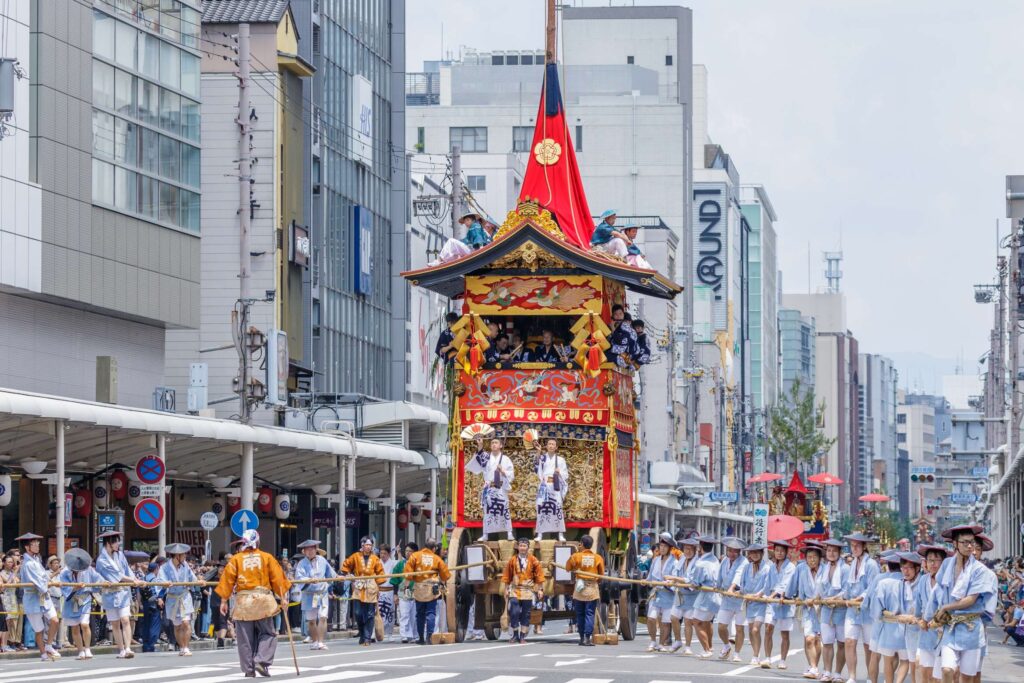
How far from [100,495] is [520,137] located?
81267mm

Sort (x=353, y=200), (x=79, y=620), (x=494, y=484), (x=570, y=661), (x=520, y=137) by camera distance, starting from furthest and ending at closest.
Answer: (x=520, y=137)
(x=353, y=200)
(x=494, y=484)
(x=79, y=620)
(x=570, y=661)

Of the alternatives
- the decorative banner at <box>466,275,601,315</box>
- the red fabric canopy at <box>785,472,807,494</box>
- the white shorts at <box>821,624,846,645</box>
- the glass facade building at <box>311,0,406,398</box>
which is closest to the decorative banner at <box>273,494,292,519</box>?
the red fabric canopy at <box>785,472,807,494</box>

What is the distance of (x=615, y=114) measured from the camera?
4906 inches

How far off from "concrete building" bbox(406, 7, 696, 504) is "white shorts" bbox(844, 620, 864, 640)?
265 feet

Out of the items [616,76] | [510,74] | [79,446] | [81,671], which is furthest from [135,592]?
[616,76]

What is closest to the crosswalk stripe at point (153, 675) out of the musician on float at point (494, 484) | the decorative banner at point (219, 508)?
the musician on float at point (494, 484)

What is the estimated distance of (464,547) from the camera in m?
29.7

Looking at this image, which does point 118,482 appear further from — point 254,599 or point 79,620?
point 254,599

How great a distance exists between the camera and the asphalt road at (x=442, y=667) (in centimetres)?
2180

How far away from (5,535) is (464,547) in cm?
1382

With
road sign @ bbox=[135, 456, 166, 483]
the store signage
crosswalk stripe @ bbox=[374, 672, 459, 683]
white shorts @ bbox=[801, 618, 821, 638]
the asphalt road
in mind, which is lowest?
the asphalt road

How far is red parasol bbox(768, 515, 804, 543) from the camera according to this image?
161ft

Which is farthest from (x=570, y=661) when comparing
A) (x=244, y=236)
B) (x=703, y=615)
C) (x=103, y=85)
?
(x=103, y=85)

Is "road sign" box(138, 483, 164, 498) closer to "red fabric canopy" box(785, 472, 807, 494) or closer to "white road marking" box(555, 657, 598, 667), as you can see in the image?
"white road marking" box(555, 657, 598, 667)
